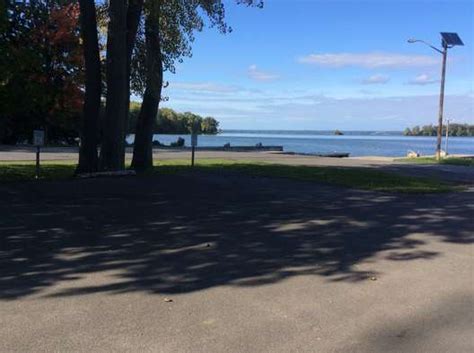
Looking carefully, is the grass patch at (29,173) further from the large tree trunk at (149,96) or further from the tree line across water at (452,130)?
the tree line across water at (452,130)

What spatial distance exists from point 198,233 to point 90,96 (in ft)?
32.4

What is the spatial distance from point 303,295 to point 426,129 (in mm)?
109293

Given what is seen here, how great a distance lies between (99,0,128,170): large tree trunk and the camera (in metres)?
16.7

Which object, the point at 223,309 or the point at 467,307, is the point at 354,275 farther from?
the point at 223,309

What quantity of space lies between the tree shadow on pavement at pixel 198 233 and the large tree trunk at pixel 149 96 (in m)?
5.94

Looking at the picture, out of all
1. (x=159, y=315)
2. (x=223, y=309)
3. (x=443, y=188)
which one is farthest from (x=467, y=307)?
(x=443, y=188)

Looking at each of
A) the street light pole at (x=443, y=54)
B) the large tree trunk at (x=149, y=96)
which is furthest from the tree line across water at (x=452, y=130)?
the large tree trunk at (x=149, y=96)

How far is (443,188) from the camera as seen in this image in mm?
15750

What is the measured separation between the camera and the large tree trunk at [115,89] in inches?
657

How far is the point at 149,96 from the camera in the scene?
2020 cm

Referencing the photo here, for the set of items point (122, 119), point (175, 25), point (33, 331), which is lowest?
point (33, 331)

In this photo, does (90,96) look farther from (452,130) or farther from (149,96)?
(452,130)

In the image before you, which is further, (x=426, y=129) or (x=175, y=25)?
(x=426, y=129)

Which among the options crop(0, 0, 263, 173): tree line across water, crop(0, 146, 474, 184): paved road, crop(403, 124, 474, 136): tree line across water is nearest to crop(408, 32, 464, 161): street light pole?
crop(0, 146, 474, 184): paved road
